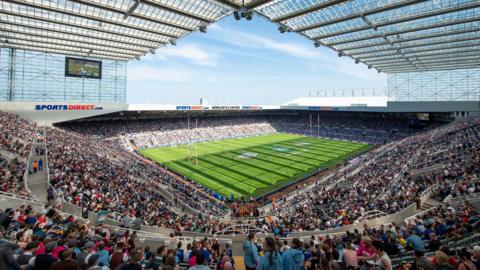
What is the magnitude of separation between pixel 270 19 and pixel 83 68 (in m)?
33.1

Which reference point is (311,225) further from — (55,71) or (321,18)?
(55,71)

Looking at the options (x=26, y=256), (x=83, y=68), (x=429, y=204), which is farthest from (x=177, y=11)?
(x=83, y=68)

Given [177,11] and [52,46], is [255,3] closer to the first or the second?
[177,11]

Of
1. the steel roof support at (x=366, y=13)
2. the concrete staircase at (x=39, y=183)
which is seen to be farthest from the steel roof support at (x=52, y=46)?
the steel roof support at (x=366, y=13)

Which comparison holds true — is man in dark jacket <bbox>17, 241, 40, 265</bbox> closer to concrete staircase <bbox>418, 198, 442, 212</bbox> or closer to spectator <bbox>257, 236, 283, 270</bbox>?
spectator <bbox>257, 236, 283, 270</bbox>

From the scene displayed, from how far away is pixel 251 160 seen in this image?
4022 cm

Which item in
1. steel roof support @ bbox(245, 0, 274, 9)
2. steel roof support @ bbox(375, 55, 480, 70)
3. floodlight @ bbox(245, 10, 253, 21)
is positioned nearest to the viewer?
steel roof support @ bbox(245, 0, 274, 9)

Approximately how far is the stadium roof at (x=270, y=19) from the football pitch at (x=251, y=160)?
16.4 metres

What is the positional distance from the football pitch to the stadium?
1.10 feet

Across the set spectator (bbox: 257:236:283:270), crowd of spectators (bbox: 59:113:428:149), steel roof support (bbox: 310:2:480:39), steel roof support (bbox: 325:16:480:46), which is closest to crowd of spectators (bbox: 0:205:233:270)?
spectator (bbox: 257:236:283:270)

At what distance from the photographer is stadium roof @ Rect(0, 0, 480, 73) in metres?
21.0

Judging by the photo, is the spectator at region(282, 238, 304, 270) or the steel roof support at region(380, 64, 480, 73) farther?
the steel roof support at region(380, 64, 480, 73)

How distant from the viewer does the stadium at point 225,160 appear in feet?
20.7

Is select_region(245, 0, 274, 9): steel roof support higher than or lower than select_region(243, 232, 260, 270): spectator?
higher
